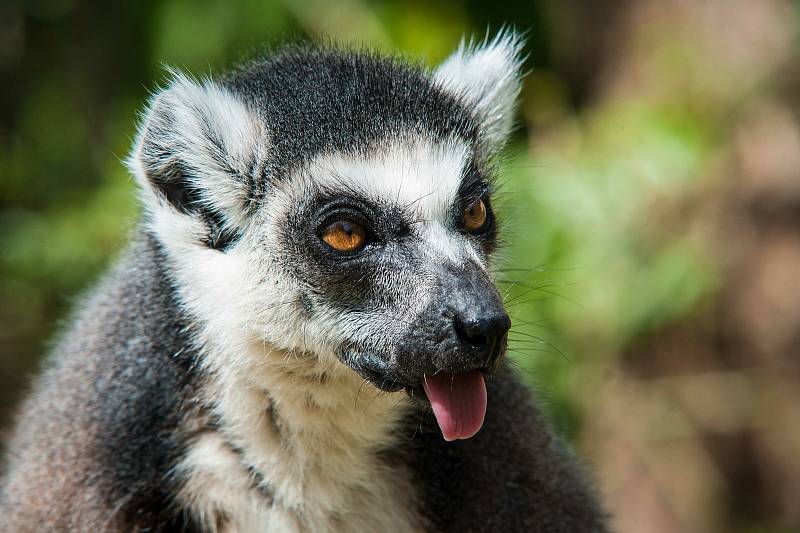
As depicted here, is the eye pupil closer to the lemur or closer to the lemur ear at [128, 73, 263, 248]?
the lemur

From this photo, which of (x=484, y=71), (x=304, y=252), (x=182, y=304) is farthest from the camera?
(x=484, y=71)

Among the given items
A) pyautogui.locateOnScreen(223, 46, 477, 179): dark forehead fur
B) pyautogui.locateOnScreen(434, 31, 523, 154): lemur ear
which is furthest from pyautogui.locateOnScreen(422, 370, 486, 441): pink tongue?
pyautogui.locateOnScreen(434, 31, 523, 154): lemur ear

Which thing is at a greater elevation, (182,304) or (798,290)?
(798,290)

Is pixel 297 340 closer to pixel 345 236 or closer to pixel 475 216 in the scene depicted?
pixel 345 236

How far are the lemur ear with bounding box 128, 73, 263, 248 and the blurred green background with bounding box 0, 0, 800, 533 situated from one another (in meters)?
3.38

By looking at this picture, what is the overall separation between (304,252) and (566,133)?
14.2 ft

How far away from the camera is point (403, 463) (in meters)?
4.05

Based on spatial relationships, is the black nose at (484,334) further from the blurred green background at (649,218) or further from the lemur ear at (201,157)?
the blurred green background at (649,218)

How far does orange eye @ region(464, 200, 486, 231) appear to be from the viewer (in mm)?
3750

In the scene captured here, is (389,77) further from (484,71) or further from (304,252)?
(304,252)

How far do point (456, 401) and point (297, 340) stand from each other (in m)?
0.64

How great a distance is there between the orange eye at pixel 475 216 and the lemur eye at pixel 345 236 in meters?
0.46

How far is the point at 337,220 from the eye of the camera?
3.53 m

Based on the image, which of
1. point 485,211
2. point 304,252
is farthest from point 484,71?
point 304,252
